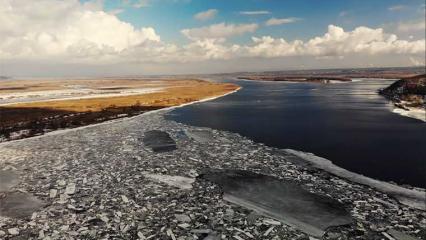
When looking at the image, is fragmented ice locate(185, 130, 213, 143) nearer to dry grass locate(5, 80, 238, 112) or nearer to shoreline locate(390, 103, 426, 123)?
shoreline locate(390, 103, 426, 123)

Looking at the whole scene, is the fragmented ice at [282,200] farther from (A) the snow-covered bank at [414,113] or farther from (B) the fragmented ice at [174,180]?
(A) the snow-covered bank at [414,113]

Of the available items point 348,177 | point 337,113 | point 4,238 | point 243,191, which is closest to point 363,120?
point 337,113

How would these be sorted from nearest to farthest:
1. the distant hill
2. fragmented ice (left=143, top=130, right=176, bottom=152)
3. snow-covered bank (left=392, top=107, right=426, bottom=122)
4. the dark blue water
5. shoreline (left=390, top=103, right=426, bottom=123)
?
the dark blue water
fragmented ice (left=143, top=130, right=176, bottom=152)
shoreline (left=390, top=103, right=426, bottom=123)
snow-covered bank (left=392, top=107, right=426, bottom=122)
the distant hill

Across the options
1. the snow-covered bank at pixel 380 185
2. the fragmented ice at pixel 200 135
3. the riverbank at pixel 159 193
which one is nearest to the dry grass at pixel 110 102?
the fragmented ice at pixel 200 135

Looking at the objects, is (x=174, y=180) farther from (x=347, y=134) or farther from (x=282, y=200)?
(x=347, y=134)

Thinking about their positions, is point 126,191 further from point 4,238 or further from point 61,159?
point 61,159

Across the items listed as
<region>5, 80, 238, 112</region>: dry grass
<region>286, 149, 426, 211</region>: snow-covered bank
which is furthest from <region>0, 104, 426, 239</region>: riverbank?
<region>5, 80, 238, 112</region>: dry grass
